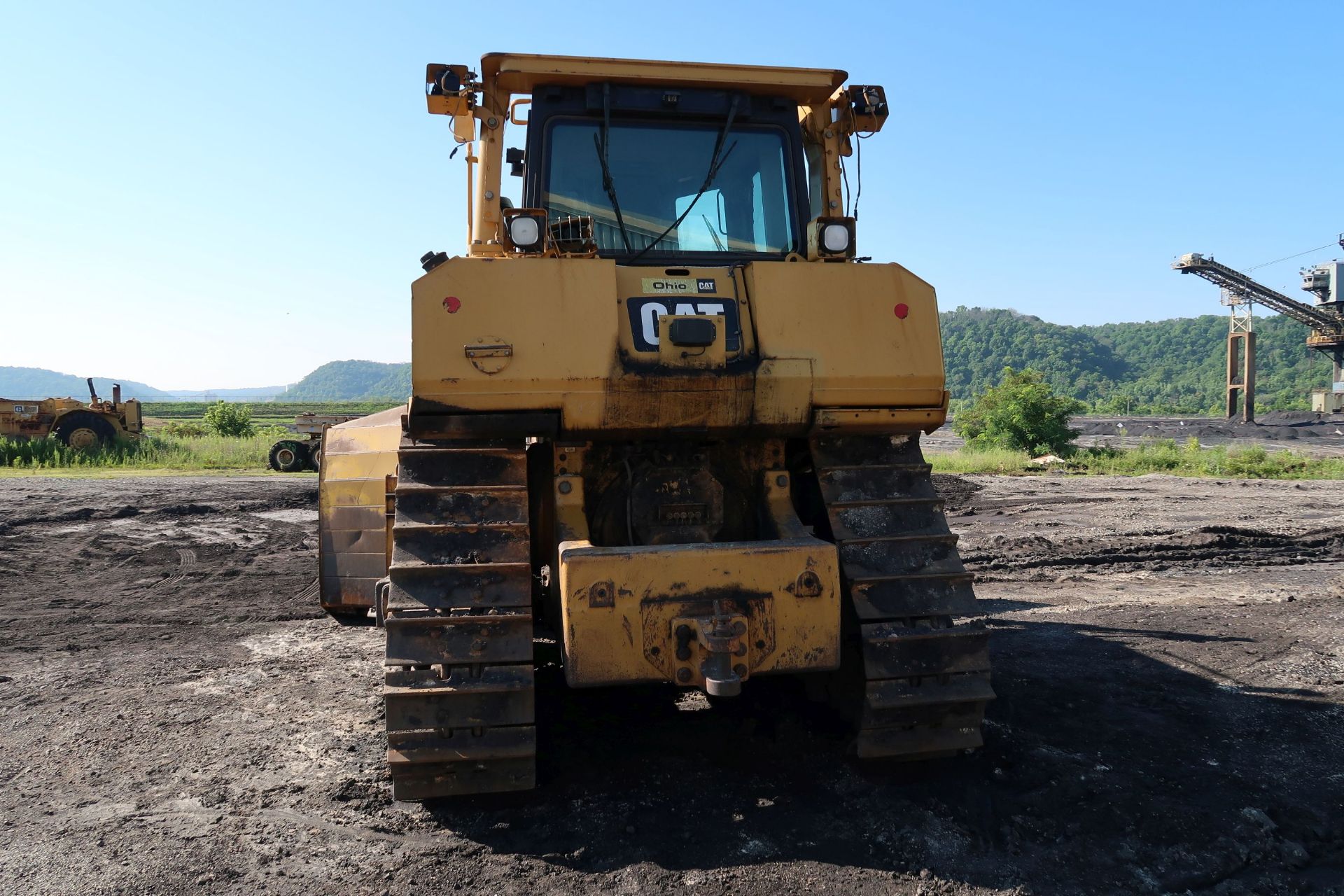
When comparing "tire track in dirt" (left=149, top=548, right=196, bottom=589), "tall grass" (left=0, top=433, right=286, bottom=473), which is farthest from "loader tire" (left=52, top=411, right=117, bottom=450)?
"tire track in dirt" (left=149, top=548, right=196, bottom=589)

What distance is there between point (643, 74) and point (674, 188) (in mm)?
572

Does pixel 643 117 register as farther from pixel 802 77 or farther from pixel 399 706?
pixel 399 706

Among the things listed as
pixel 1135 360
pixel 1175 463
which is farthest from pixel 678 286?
pixel 1135 360

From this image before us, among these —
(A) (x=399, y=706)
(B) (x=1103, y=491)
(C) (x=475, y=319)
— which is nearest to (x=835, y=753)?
(A) (x=399, y=706)

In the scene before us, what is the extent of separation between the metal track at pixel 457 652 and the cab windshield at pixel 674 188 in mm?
1703

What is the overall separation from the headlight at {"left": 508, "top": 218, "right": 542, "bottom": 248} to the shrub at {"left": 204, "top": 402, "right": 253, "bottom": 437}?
109ft

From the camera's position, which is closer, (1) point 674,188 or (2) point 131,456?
(1) point 674,188

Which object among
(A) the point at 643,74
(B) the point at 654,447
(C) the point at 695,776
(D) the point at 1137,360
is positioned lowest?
(C) the point at 695,776

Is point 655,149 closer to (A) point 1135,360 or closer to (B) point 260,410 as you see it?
(B) point 260,410

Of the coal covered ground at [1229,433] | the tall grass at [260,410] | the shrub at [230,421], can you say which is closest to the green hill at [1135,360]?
the tall grass at [260,410]

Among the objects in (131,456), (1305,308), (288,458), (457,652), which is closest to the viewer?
(457,652)

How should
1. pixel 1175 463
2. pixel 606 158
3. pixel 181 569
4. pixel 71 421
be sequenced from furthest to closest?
pixel 71 421 < pixel 1175 463 < pixel 181 569 < pixel 606 158

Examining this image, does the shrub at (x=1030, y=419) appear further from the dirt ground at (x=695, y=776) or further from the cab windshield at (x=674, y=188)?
the cab windshield at (x=674, y=188)

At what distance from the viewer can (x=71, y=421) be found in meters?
26.6
